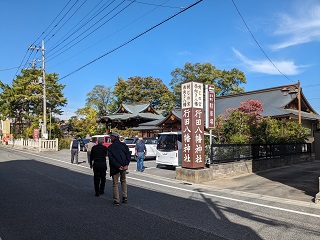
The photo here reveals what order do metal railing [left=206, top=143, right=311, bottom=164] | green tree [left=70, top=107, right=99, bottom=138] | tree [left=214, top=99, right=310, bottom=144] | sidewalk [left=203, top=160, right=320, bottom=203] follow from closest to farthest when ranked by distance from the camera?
sidewalk [left=203, top=160, right=320, bottom=203] → metal railing [left=206, top=143, right=311, bottom=164] → tree [left=214, top=99, right=310, bottom=144] → green tree [left=70, top=107, right=99, bottom=138]

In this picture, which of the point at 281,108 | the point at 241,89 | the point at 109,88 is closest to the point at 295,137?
the point at 281,108

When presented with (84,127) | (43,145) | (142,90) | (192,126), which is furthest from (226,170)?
(142,90)

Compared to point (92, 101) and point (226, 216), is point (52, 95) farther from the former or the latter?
point (226, 216)

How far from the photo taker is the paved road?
493cm

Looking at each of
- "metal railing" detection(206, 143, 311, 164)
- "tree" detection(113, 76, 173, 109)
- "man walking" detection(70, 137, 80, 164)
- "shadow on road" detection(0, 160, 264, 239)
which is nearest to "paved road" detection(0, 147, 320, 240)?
"shadow on road" detection(0, 160, 264, 239)

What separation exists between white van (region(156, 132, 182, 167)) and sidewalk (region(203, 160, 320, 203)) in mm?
3015

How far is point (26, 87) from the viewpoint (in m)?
37.5

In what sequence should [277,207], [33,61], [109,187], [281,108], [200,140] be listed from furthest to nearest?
[33,61] → [281,108] → [200,140] → [109,187] → [277,207]

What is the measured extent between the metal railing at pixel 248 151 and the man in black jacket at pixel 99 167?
511cm

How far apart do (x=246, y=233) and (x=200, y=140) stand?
6524mm

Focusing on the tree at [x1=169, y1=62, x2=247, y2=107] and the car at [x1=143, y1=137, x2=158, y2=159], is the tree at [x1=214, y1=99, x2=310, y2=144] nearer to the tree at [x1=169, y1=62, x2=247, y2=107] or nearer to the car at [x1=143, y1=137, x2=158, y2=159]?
the car at [x1=143, y1=137, x2=158, y2=159]

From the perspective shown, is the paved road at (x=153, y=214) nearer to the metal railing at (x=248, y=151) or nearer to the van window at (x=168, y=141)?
the metal railing at (x=248, y=151)

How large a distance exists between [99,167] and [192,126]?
175 inches

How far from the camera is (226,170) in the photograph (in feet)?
40.3
